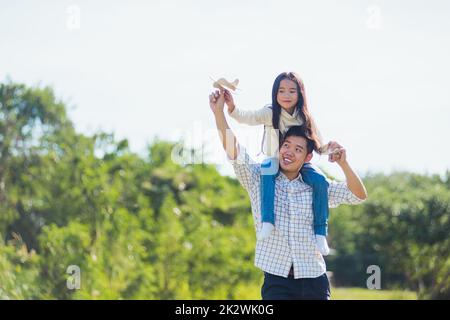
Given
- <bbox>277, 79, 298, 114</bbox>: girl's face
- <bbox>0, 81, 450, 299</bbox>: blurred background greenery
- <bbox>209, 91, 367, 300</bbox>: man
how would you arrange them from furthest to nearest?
<bbox>0, 81, 450, 299</bbox>: blurred background greenery < <bbox>277, 79, 298, 114</bbox>: girl's face < <bbox>209, 91, 367, 300</bbox>: man

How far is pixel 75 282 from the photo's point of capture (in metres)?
6.65

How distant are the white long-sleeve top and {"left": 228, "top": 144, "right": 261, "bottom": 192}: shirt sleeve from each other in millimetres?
140

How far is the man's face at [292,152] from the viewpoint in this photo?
285cm

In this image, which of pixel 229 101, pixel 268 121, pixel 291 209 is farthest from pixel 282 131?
pixel 291 209

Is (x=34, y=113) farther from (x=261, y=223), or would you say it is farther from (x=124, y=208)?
(x=261, y=223)

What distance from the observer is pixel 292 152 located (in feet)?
9.35

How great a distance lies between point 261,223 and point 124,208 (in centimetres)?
596

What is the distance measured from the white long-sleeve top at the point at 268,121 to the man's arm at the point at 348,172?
9.1 inches

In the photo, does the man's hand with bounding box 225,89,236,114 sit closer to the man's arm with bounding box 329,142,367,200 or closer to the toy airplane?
the toy airplane

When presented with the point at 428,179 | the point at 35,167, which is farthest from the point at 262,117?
the point at 428,179

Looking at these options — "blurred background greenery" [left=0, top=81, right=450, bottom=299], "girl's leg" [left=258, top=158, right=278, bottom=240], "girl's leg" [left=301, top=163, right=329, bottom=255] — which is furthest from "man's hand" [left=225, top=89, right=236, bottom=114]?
"blurred background greenery" [left=0, top=81, right=450, bottom=299]

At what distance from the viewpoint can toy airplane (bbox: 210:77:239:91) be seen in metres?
2.88

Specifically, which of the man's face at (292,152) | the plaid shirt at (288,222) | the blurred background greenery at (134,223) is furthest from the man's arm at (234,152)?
the blurred background greenery at (134,223)

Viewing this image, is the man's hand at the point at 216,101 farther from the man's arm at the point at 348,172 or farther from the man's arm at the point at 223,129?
the man's arm at the point at 348,172
